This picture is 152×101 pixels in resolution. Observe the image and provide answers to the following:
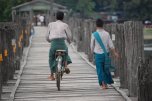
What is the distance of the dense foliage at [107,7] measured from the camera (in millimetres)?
77588

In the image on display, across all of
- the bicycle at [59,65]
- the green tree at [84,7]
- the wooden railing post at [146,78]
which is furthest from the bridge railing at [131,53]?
the green tree at [84,7]

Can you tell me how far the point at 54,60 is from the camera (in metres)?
14.6

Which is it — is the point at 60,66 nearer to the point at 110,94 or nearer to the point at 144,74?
the point at 110,94

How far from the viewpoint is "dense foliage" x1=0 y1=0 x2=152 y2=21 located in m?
77.6

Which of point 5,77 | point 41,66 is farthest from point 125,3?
point 5,77

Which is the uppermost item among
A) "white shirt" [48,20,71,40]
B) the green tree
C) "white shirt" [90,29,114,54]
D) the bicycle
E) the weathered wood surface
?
"white shirt" [48,20,71,40]

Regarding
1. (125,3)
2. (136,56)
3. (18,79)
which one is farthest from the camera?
(125,3)

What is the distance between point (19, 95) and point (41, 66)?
336 inches

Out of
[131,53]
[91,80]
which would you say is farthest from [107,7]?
[131,53]

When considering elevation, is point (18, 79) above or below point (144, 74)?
below

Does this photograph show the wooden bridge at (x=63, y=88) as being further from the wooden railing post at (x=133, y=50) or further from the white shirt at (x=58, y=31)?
the white shirt at (x=58, y=31)

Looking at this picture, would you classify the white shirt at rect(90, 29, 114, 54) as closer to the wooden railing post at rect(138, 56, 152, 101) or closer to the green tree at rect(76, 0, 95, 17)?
the wooden railing post at rect(138, 56, 152, 101)

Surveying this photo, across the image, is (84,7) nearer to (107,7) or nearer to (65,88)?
(107,7)

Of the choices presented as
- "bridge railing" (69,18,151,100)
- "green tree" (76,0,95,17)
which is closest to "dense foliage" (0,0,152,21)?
"green tree" (76,0,95,17)
